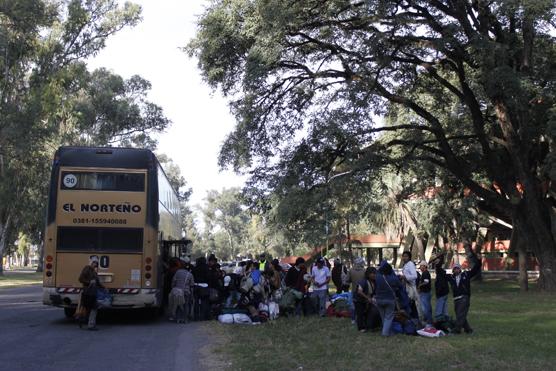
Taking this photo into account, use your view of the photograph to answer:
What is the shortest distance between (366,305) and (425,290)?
1.32 meters

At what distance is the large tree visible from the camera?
22.0 metres

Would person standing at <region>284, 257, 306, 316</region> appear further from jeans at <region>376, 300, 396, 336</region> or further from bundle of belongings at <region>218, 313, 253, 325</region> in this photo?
jeans at <region>376, 300, 396, 336</region>

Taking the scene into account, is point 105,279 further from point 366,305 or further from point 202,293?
point 366,305

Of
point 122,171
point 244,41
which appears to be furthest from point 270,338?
point 244,41

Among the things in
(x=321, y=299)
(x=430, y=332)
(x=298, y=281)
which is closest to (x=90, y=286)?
(x=298, y=281)

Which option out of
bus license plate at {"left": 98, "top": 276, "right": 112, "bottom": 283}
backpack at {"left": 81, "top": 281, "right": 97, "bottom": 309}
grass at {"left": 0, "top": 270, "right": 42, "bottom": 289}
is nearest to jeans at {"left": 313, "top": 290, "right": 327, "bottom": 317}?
bus license plate at {"left": 98, "top": 276, "right": 112, "bottom": 283}

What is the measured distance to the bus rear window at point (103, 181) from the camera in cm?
1561

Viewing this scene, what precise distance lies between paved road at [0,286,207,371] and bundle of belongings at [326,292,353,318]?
3.63 metres

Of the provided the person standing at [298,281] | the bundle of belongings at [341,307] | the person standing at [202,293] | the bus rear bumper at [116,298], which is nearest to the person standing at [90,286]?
the bus rear bumper at [116,298]

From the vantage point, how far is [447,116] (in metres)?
30.8

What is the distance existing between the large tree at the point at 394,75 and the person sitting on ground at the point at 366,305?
9176 mm

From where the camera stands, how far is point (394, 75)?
26688mm

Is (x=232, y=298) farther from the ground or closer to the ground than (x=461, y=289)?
closer to the ground

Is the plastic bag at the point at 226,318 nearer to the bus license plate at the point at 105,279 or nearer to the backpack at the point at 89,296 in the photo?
the bus license plate at the point at 105,279
